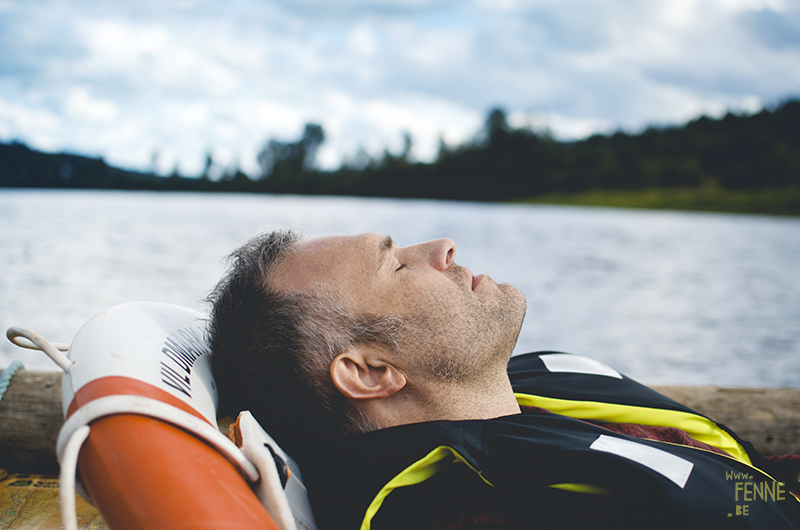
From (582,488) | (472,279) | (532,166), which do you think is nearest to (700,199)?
(532,166)

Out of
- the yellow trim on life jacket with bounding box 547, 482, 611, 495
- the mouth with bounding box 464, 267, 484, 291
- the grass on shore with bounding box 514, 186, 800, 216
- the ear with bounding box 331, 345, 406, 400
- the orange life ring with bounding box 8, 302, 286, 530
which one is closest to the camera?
the orange life ring with bounding box 8, 302, 286, 530

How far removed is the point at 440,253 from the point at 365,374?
1.90ft

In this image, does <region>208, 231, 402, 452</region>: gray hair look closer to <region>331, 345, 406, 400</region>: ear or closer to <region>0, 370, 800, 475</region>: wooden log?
<region>331, 345, 406, 400</region>: ear

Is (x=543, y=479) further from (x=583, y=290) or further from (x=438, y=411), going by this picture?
(x=583, y=290)

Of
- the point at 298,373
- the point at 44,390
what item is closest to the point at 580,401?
the point at 298,373

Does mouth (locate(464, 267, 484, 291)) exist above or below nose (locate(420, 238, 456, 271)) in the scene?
below

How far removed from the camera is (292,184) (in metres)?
92.8

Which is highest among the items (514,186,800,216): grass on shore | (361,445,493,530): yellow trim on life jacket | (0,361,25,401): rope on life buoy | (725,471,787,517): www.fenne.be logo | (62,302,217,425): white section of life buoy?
(514,186,800,216): grass on shore

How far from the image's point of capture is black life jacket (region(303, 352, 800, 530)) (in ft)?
4.50

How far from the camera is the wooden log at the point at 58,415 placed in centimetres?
254

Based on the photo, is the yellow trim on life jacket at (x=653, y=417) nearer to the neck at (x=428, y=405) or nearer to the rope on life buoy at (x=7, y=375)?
the neck at (x=428, y=405)

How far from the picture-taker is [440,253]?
215 centimetres

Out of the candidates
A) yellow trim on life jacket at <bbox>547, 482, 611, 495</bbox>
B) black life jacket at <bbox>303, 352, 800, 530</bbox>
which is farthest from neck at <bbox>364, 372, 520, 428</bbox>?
yellow trim on life jacket at <bbox>547, 482, 611, 495</bbox>

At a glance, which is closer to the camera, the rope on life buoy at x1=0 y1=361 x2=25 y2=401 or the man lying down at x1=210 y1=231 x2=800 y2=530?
the man lying down at x1=210 y1=231 x2=800 y2=530
